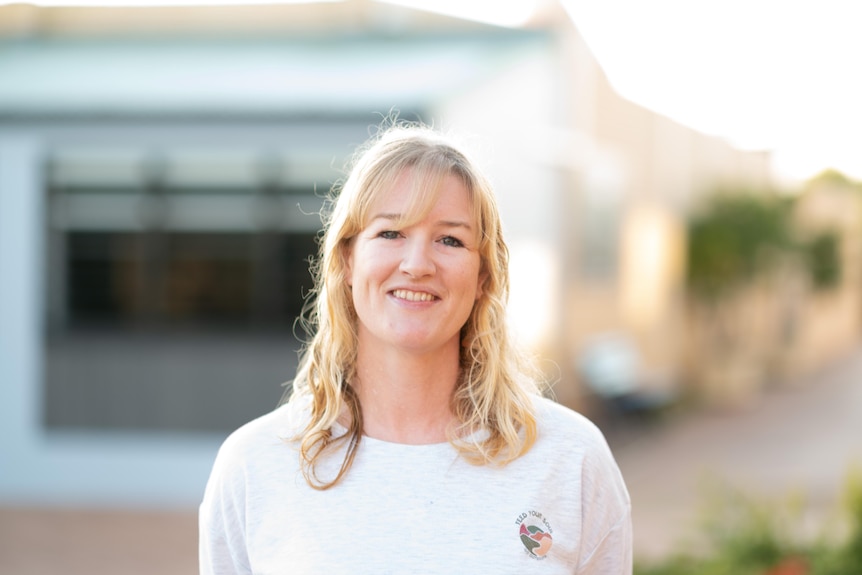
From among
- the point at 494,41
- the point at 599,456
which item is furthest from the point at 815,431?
the point at 599,456

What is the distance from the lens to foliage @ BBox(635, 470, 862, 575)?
5324 millimetres

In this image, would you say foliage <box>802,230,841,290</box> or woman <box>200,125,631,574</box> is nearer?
woman <box>200,125,631,574</box>

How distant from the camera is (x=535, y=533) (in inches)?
79.4

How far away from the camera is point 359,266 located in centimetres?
211

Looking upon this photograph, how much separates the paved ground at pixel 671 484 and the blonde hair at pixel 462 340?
3941mm

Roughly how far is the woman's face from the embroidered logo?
1.19ft

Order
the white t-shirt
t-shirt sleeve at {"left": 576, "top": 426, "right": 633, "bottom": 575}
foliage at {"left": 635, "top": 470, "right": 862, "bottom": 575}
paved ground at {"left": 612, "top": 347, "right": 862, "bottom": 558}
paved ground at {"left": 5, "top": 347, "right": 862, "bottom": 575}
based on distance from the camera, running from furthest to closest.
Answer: paved ground at {"left": 612, "top": 347, "right": 862, "bottom": 558}
paved ground at {"left": 5, "top": 347, "right": 862, "bottom": 575}
foliage at {"left": 635, "top": 470, "right": 862, "bottom": 575}
t-shirt sleeve at {"left": 576, "top": 426, "right": 633, "bottom": 575}
the white t-shirt

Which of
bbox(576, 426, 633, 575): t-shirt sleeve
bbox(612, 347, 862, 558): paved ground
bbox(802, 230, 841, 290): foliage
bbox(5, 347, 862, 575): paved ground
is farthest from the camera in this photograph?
bbox(802, 230, 841, 290): foliage

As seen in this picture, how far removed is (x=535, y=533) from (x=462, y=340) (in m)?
0.43

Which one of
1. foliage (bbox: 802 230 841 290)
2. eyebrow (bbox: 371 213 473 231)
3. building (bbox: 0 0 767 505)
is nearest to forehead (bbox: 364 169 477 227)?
eyebrow (bbox: 371 213 473 231)

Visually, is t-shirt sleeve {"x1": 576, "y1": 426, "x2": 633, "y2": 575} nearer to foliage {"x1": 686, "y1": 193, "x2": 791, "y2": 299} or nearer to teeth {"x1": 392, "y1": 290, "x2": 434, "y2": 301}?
teeth {"x1": 392, "y1": 290, "x2": 434, "y2": 301}

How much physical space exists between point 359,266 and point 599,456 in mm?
582

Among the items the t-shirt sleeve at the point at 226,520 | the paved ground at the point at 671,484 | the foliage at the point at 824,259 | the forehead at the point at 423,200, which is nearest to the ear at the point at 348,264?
the forehead at the point at 423,200

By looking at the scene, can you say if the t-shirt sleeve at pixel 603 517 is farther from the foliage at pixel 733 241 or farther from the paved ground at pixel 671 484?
the foliage at pixel 733 241
